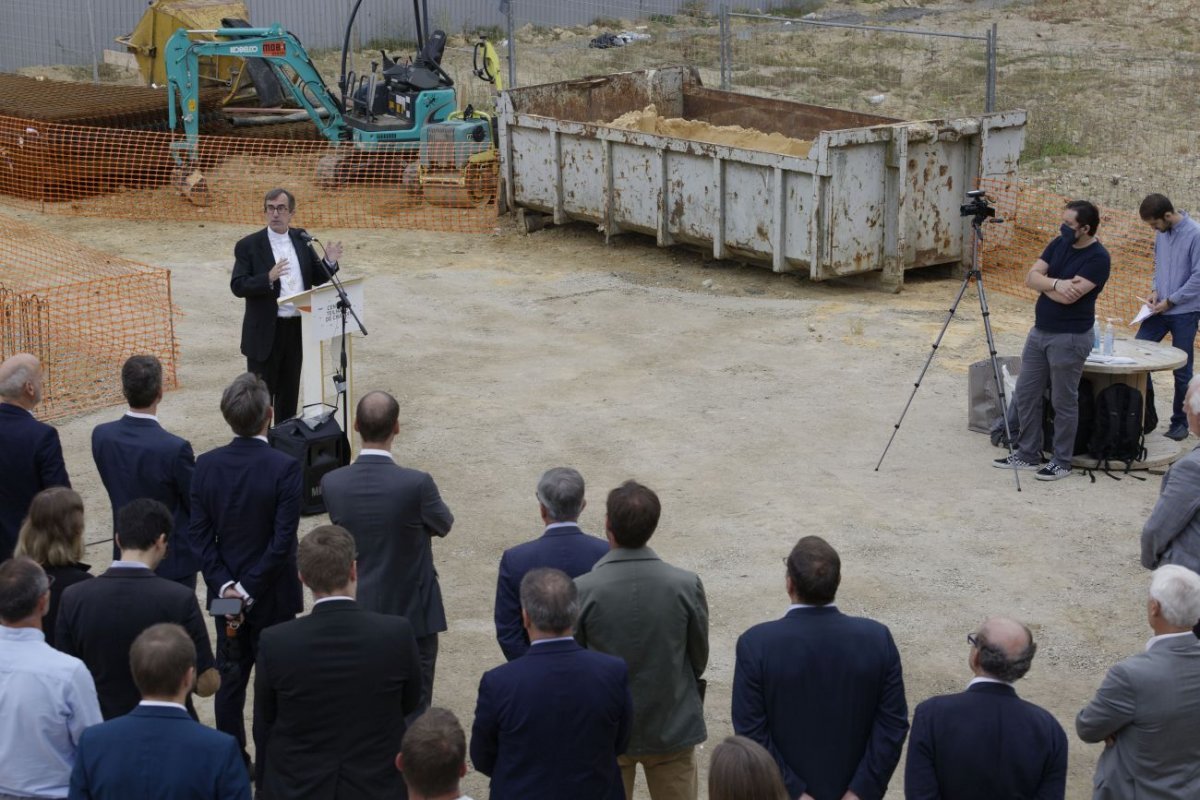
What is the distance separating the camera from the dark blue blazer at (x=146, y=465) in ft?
22.8

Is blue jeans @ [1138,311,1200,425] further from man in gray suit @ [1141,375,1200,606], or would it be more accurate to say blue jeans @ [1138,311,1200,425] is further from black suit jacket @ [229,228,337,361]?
black suit jacket @ [229,228,337,361]

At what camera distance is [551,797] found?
4.97 meters

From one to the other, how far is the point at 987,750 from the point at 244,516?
134 inches

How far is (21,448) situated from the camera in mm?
7148

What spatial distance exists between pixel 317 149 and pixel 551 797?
59.1ft

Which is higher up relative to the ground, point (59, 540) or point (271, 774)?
point (59, 540)

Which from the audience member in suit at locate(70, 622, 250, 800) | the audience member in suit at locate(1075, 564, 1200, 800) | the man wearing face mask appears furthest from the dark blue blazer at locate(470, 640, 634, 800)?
the man wearing face mask

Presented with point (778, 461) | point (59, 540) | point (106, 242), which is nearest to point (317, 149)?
point (106, 242)

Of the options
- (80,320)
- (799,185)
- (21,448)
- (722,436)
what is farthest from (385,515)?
(799,185)

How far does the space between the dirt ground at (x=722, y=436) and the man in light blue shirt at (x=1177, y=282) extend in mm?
729

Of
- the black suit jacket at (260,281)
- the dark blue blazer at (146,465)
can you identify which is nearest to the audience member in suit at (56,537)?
the dark blue blazer at (146,465)

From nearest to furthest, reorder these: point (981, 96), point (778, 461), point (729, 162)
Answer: point (778, 461) < point (729, 162) < point (981, 96)

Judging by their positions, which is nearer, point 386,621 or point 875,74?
point 386,621

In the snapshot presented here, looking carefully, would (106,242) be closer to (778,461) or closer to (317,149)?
(317,149)
